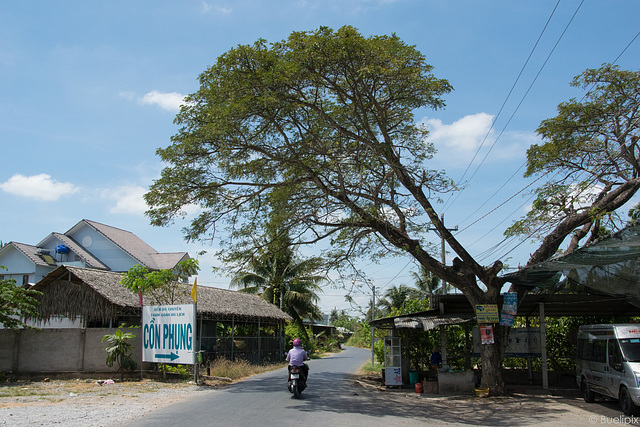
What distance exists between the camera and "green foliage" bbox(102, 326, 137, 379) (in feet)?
51.1

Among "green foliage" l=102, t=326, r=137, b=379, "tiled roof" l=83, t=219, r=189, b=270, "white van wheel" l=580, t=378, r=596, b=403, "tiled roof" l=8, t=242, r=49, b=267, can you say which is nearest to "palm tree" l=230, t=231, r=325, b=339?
"tiled roof" l=83, t=219, r=189, b=270

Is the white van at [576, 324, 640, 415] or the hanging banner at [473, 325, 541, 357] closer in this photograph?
the white van at [576, 324, 640, 415]

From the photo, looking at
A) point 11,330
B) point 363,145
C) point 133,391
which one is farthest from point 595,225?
point 11,330

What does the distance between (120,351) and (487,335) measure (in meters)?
11.5

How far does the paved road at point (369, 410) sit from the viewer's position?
348 inches

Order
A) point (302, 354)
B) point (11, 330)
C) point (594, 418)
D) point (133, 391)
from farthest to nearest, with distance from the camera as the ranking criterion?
point (11, 330), point (133, 391), point (302, 354), point (594, 418)

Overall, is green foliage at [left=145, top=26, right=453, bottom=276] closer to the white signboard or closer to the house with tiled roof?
the white signboard

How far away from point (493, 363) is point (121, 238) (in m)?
34.5

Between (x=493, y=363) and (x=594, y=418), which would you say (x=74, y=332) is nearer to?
(x=493, y=363)

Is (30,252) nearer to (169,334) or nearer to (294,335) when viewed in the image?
(294,335)

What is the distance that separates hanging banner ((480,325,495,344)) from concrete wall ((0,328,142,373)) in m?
11.4

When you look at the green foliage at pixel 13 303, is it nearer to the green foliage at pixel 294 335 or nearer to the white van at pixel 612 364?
the white van at pixel 612 364

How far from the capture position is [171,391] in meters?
13.4

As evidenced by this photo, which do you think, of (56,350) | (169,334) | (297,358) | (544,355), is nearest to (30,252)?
(56,350)
